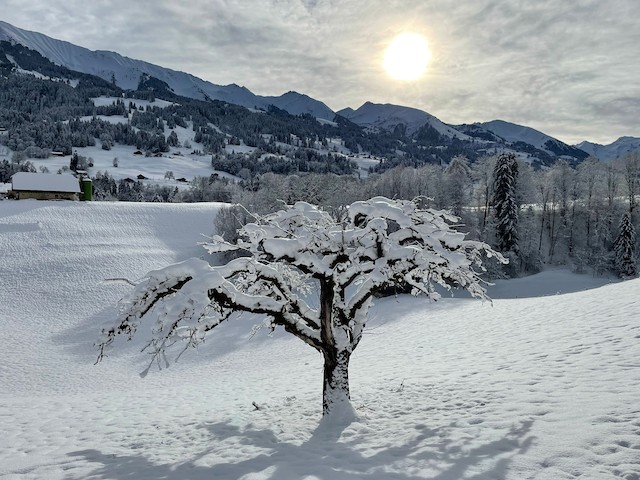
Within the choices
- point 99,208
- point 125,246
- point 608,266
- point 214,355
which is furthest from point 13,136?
point 608,266

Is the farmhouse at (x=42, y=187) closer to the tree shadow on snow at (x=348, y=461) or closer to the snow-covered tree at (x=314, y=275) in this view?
the snow-covered tree at (x=314, y=275)

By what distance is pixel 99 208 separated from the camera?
6125 cm

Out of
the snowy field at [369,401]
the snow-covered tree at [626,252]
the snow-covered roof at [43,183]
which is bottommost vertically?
the snowy field at [369,401]

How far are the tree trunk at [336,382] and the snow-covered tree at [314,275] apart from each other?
0.03 metres

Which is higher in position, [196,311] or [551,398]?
[196,311]

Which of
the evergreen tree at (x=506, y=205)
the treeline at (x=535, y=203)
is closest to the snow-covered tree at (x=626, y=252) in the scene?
the treeline at (x=535, y=203)

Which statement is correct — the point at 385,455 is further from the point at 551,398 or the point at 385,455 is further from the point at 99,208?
the point at 99,208

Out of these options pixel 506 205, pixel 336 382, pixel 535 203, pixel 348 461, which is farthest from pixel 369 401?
pixel 535 203

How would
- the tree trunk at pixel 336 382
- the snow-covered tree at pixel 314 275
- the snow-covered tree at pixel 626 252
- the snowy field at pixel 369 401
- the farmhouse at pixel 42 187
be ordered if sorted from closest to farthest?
the snowy field at pixel 369 401 < the snow-covered tree at pixel 314 275 < the tree trunk at pixel 336 382 < the snow-covered tree at pixel 626 252 < the farmhouse at pixel 42 187

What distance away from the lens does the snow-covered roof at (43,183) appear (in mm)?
66750

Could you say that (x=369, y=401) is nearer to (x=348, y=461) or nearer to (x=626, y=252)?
(x=348, y=461)

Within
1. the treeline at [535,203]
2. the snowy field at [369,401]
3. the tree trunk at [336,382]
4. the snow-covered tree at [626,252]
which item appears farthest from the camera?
the treeline at [535,203]

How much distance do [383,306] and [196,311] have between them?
26.9 m

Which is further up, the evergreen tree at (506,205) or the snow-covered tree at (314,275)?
the evergreen tree at (506,205)
